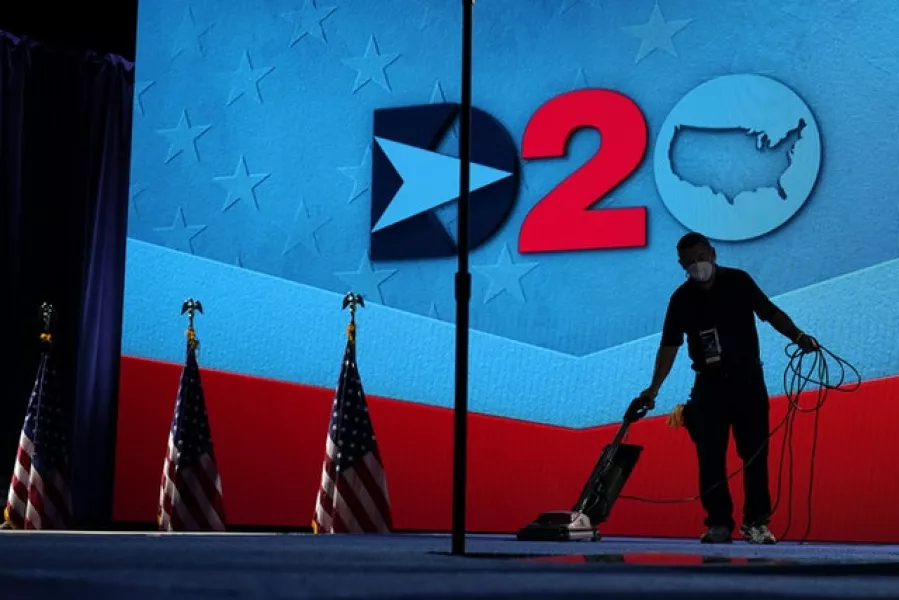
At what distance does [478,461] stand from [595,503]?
1.50 metres

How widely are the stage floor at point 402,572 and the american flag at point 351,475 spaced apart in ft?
6.27

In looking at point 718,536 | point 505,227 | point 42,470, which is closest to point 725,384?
point 718,536

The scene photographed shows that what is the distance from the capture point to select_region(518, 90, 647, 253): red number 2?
250 inches

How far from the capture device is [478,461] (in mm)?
6543

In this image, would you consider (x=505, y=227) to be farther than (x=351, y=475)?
Yes

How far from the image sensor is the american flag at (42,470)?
641 centimetres

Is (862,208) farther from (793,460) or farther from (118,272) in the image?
(118,272)

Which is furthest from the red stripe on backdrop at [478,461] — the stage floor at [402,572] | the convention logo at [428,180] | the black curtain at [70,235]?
the stage floor at [402,572]

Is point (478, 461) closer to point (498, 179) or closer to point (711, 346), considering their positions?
A: point (498, 179)

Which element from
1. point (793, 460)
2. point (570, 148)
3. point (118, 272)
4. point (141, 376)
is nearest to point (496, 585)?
point (793, 460)

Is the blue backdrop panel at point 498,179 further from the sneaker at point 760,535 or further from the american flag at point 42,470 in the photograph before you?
the sneaker at point 760,535

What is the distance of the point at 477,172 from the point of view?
22.0 feet

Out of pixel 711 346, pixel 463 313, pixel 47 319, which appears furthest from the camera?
pixel 47 319

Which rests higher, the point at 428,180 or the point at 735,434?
the point at 428,180
